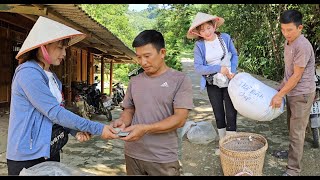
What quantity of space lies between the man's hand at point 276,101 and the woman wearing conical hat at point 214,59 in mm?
Result: 527

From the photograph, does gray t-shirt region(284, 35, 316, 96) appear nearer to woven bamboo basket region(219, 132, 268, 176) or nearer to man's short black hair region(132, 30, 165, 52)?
woven bamboo basket region(219, 132, 268, 176)

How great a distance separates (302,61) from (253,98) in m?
0.56

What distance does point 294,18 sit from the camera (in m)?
3.17

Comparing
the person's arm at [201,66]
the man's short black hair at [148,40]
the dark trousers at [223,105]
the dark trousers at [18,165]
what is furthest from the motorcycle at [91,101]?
the man's short black hair at [148,40]

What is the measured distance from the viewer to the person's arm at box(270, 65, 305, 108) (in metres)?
3.22

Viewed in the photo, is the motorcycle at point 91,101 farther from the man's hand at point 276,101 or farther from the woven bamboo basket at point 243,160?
the man's hand at point 276,101

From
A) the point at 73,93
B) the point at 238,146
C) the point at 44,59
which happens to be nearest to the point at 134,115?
the point at 44,59

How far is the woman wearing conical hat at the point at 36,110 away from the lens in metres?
2.10

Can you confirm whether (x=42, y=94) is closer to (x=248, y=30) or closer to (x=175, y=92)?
(x=175, y=92)

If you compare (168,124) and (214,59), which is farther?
(214,59)

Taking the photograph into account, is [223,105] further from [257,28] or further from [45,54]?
[257,28]

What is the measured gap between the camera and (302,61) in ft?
10.5

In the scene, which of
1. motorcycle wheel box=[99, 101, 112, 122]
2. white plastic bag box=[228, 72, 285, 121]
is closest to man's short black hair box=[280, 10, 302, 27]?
white plastic bag box=[228, 72, 285, 121]

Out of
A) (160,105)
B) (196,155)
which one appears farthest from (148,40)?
(196,155)
